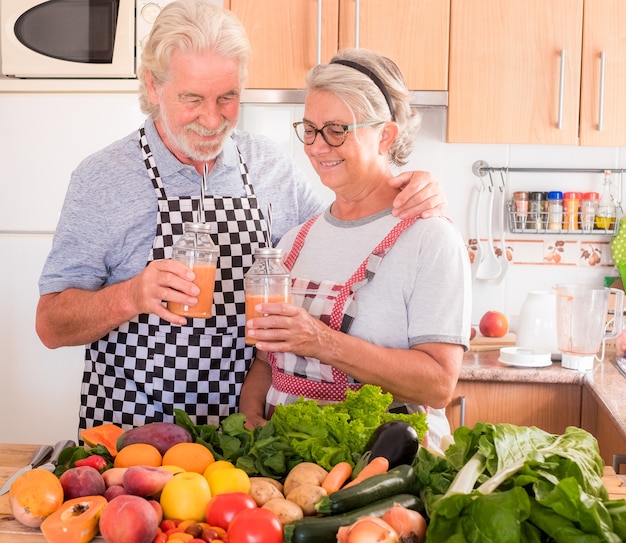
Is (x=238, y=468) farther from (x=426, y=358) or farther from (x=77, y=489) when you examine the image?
(x=426, y=358)

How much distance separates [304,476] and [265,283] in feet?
1.41

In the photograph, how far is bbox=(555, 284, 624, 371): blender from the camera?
264 cm

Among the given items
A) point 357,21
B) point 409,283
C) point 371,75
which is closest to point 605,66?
point 357,21

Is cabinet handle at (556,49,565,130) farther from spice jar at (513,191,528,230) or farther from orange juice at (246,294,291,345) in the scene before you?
orange juice at (246,294,291,345)

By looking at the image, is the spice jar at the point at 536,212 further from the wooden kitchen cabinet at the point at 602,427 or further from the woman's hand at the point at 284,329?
the woman's hand at the point at 284,329

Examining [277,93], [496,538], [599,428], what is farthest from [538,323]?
[496,538]

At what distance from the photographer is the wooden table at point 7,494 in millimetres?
1149

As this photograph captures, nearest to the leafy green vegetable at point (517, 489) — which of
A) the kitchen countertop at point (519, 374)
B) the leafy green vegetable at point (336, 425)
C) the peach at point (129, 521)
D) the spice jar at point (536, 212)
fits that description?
the leafy green vegetable at point (336, 425)

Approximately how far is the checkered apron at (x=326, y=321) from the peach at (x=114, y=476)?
21.7 inches

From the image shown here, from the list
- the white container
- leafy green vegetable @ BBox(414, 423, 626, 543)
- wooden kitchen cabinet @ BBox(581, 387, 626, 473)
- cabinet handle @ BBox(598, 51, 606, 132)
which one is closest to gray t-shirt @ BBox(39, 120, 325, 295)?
leafy green vegetable @ BBox(414, 423, 626, 543)

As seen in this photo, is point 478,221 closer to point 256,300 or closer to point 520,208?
point 520,208

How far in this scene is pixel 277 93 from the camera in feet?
9.92

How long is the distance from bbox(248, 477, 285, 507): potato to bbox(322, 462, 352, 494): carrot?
0.22ft

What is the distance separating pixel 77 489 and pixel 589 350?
1952 millimetres
